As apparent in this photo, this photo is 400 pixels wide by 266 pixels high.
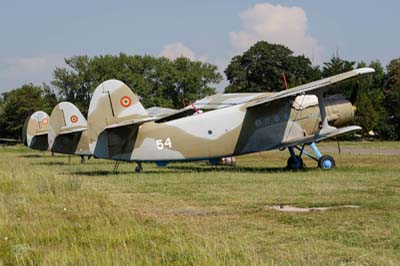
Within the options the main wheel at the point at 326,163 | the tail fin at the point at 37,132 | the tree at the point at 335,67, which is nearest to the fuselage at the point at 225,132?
the main wheel at the point at 326,163

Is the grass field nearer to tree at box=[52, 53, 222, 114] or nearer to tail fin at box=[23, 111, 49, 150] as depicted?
tail fin at box=[23, 111, 49, 150]

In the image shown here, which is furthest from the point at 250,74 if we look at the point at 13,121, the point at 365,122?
the point at 13,121

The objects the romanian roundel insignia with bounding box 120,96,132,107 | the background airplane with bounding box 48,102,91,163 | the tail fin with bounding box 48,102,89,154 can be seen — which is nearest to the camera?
the romanian roundel insignia with bounding box 120,96,132,107

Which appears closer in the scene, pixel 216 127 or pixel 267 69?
pixel 216 127

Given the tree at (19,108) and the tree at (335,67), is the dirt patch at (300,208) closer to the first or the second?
the tree at (335,67)

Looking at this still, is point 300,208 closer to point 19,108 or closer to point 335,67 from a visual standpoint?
point 335,67

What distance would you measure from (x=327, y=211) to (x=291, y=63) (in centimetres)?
7218

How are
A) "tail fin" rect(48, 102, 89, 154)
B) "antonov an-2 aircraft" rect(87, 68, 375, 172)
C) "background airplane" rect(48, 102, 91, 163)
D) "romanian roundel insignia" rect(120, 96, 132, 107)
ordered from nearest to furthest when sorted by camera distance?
"antonov an-2 aircraft" rect(87, 68, 375, 172) → "romanian roundel insignia" rect(120, 96, 132, 107) → "background airplane" rect(48, 102, 91, 163) → "tail fin" rect(48, 102, 89, 154)

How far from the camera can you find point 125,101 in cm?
1862

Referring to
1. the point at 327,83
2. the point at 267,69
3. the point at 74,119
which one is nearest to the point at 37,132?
the point at 74,119

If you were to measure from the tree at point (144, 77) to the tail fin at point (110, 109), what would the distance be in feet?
224

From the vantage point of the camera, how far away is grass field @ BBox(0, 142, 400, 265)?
622 centimetres

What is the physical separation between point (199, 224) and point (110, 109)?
10.4 m

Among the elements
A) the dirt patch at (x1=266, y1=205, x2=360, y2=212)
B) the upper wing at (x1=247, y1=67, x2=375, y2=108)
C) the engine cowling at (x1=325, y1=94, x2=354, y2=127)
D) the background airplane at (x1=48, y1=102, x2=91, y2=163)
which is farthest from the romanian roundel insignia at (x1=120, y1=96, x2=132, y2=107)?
the dirt patch at (x1=266, y1=205, x2=360, y2=212)
